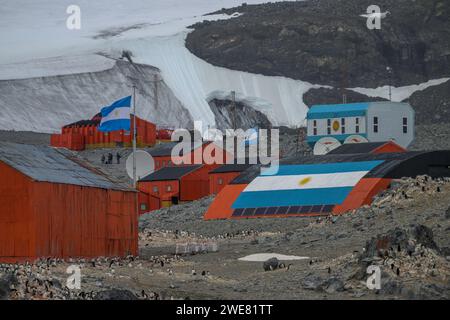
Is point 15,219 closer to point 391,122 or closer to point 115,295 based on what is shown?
point 115,295

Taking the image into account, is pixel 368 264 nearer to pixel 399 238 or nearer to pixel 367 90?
pixel 399 238

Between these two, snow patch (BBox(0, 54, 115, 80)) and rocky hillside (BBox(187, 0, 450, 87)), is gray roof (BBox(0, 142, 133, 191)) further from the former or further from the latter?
rocky hillside (BBox(187, 0, 450, 87))

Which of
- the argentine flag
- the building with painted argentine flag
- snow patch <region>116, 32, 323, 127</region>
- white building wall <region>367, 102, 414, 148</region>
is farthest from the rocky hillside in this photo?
the argentine flag

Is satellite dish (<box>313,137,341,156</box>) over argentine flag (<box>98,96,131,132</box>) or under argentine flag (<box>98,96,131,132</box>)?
under

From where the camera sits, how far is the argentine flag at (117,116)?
6094 centimetres

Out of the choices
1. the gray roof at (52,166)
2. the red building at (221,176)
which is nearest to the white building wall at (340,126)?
the red building at (221,176)

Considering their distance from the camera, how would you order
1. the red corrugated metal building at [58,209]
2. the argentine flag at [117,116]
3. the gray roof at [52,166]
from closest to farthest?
the red corrugated metal building at [58,209]
the gray roof at [52,166]
the argentine flag at [117,116]

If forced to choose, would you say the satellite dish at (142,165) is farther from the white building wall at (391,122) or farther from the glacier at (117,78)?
the glacier at (117,78)

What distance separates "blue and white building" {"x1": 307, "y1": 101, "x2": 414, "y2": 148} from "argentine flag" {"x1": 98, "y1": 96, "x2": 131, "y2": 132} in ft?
103

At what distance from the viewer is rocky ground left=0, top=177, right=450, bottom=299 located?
33.7m

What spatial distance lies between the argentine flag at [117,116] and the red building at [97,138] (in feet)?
130

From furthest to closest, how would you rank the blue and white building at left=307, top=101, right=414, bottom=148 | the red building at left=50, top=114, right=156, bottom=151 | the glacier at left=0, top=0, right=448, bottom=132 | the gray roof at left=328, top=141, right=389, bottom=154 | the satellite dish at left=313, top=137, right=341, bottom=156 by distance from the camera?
the glacier at left=0, top=0, right=448, bottom=132
the red building at left=50, top=114, right=156, bottom=151
the blue and white building at left=307, top=101, right=414, bottom=148
the satellite dish at left=313, top=137, right=341, bottom=156
the gray roof at left=328, top=141, right=389, bottom=154

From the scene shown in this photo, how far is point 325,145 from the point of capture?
9119cm

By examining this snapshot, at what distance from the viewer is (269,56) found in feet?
490
